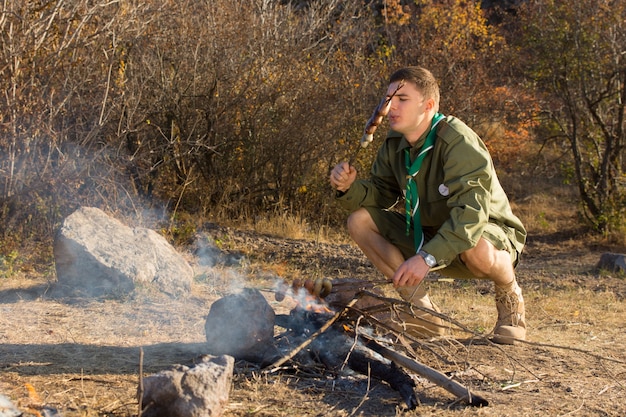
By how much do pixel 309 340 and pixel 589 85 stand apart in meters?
7.93

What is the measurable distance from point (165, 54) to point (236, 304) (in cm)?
566

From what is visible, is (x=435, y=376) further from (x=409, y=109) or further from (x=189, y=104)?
(x=189, y=104)

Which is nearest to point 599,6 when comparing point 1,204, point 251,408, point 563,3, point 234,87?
point 563,3

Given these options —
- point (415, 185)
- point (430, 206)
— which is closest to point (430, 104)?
point (415, 185)

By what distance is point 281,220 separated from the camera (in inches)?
380

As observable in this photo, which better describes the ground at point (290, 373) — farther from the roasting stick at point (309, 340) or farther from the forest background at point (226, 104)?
the forest background at point (226, 104)

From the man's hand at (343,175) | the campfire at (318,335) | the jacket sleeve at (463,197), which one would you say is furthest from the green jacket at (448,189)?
the campfire at (318,335)

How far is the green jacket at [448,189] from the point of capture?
3.81 m

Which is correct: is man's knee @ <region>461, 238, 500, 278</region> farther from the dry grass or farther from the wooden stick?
the wooden stick

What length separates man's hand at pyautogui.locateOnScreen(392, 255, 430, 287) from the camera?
369 cm

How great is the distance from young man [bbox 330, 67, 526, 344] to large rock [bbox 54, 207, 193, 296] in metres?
1.83

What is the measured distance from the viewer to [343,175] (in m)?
4.26

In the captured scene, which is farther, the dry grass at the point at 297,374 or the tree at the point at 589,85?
the tree at the point at 589,85

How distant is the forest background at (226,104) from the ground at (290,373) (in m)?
1.40
